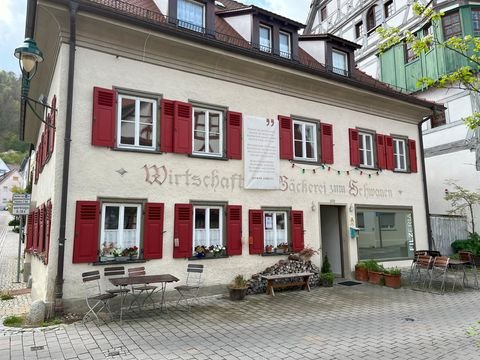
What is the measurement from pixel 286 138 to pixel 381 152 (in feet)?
14.8

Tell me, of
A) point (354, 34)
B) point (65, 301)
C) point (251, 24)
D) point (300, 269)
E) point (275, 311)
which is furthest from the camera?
point (354, 34)

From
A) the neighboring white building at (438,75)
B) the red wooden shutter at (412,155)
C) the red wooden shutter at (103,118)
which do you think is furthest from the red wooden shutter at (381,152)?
the red wooden shutter at (103,118)

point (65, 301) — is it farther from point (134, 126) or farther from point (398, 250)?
point (398, 250)

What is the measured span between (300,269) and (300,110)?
5028mm

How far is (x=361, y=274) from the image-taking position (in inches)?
469

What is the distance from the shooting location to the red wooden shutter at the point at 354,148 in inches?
501

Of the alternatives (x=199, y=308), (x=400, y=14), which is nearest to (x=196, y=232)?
(x=199, y=308)

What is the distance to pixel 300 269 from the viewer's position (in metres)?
10.5

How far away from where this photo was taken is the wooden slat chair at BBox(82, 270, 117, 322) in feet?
23.9

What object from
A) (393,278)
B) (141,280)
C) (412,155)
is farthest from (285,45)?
(141,280)

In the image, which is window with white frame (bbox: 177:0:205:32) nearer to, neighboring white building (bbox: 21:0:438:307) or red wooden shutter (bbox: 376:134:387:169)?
neighboring white building (bbox: 21:0:438:307)

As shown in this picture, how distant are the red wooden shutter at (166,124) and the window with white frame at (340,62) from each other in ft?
23.7

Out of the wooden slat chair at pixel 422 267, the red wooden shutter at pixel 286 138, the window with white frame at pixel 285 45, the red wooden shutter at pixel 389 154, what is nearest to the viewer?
the wooden slat chair at pixel 422 267

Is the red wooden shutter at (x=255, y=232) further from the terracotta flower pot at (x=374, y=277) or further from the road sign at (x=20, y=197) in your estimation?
the road sign at (x=20, y=197)
